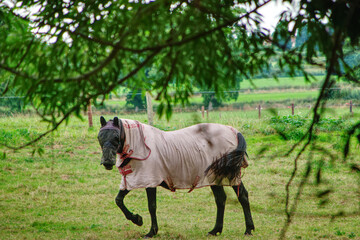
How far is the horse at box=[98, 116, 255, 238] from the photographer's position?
20.1 feet

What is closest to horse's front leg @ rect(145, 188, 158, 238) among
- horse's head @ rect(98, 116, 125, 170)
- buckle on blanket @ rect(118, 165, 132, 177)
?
Result: buckle on blanket @ rect(118, 165, 132, 177)

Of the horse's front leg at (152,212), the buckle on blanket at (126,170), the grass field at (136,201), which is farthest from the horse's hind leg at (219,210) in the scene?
the buckle on blanket at (126,170)

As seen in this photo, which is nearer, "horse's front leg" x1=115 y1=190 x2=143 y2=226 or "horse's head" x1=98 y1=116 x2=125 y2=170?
"horse's head" x1=98 y1=116 x2=125 y2=170

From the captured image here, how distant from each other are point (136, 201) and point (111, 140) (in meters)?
2.95

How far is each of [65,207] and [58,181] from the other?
2035 mm

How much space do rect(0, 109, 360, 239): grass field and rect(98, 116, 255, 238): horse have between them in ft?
1.36

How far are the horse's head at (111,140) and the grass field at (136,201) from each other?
748mm

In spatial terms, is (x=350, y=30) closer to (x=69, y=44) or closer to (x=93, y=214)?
(x=69, y=44)

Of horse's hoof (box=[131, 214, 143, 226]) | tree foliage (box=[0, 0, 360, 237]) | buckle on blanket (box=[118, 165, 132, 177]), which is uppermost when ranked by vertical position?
tree foliage (box=[0, 0, 360, 237])

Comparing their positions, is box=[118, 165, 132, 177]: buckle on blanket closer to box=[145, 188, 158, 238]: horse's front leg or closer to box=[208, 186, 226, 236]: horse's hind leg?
box=[145, 188, 158, 238]: horse's front leg

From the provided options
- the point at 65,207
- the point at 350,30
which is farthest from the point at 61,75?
the point at 65,207

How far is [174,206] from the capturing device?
8250 mm

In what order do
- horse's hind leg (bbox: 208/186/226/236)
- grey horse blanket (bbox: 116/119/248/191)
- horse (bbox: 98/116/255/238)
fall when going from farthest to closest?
horse's hind leg (bbox: 208/186/226/236) → grey horse blanket (bbox: 116/119/248/191) → horse (bbox: 98/116/255/238)

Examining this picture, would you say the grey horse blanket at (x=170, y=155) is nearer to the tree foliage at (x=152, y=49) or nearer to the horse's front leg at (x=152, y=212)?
the horse's front leg at (x=152, y=212)
